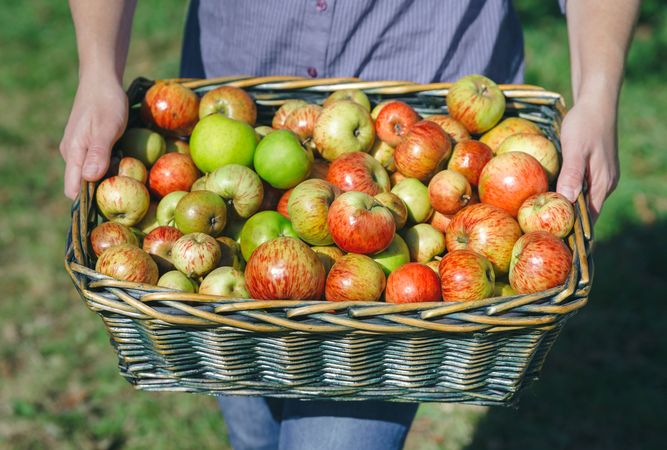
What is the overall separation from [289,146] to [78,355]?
2.30 meters

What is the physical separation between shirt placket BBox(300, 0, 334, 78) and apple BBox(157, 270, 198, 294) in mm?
1020

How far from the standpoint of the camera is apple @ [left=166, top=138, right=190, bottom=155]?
8.41 feet

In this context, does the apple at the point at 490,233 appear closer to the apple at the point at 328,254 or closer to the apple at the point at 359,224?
the apple at the point at 359,224

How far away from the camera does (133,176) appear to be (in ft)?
7.64

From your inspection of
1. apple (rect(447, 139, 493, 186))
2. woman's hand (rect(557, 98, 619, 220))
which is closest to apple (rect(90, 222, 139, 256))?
apple (rect(447, 139, 493, 186))

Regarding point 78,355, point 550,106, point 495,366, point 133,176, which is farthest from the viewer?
point 78,355

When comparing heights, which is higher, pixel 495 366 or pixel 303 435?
pixel 495 366

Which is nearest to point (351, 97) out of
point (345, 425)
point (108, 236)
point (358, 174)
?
point (358, 174)

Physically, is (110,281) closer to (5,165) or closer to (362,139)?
(362,139)

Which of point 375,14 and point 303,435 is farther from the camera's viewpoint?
point 375,14

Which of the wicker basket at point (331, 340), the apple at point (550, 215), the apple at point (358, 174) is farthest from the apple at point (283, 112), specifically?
Answer: the apple at point (550, 215)

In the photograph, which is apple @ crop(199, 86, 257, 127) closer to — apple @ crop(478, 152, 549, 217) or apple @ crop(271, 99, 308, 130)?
apple @ crop(271, 99, 308, 130)

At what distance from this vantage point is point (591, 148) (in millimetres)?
2174

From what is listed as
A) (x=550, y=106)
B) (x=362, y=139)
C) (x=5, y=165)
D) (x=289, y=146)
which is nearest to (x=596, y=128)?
(x=550, y=106)
